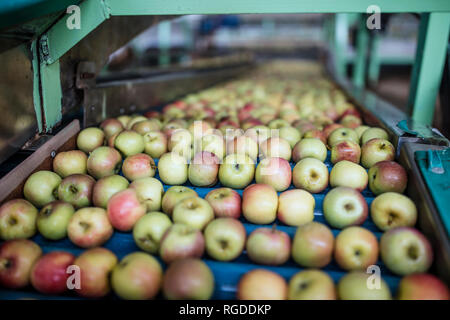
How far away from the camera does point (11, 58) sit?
178 centimetres

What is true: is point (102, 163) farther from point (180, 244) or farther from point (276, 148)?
point (276, 148)

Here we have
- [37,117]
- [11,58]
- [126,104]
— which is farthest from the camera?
[126,104]

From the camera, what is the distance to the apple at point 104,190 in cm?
167

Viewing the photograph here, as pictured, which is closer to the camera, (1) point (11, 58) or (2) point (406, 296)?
(2) point (406, 296)

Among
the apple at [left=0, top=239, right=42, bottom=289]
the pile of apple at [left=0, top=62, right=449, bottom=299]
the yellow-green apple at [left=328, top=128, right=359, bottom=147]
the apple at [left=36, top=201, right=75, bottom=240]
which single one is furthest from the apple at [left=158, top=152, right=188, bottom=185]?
the yellow-green apple at [left=328, top=128, right=359, bottom=147]

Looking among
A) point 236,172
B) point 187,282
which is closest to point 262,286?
point 187,282

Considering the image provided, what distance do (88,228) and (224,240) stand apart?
0.64 m

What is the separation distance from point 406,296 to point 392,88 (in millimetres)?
10263

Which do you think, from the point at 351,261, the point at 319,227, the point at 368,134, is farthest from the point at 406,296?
the point at 368,134

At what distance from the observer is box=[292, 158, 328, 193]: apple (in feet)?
5.86

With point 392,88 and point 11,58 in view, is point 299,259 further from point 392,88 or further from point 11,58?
point 392,88

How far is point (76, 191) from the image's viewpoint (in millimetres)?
1711

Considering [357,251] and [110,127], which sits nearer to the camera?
[357,251]
